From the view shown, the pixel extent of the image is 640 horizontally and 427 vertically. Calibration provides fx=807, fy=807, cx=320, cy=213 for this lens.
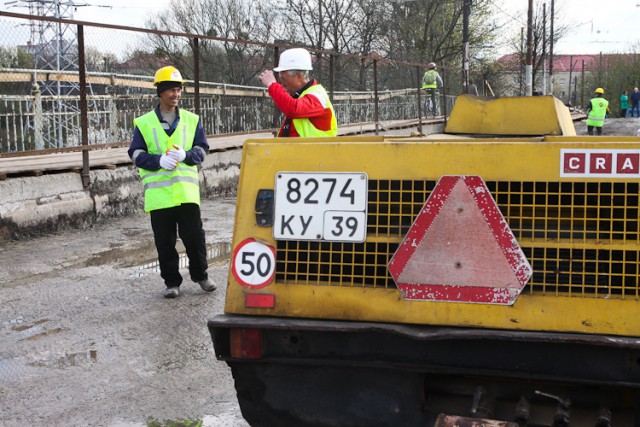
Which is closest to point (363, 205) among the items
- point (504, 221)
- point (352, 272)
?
point (352, 272)

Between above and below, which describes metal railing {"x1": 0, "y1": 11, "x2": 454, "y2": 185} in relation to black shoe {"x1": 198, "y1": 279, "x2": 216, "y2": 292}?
above

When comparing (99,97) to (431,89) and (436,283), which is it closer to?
(436,283)

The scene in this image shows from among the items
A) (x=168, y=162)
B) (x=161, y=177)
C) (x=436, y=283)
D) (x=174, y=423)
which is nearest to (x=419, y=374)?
(x=436, y=283)

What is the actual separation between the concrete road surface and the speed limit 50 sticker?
1.04 m

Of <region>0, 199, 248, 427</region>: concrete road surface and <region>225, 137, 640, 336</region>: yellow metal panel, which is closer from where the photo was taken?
<region>225, 137, 640, 336</region>: yellow metal panel

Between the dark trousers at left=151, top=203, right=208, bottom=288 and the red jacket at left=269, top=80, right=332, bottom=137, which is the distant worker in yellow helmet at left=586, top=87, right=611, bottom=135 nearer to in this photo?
the dark trousers at left=151, top=203, right=208, bottom=288

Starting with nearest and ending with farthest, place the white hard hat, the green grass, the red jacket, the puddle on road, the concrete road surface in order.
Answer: the green grass
the concrete road surface
the red jacket
the white hard hat
the puddle on road

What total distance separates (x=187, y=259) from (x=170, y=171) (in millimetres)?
1785

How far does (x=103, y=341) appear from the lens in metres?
5.34

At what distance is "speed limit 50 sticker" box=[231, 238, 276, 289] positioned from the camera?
10.8 feet

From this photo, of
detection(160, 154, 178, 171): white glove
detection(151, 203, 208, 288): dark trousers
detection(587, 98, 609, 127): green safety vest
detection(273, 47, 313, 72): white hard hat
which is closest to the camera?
detection(273, 47, 313, 72): white hard hat

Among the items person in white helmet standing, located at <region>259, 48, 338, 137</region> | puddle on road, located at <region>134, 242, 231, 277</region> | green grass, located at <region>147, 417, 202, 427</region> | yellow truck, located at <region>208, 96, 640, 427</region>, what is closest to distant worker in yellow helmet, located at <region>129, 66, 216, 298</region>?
puddle on road, located at <region>134, 242, 231, 277</region>

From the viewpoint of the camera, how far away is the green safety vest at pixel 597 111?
25094 millimetres

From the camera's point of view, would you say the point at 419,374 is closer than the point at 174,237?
Yes
